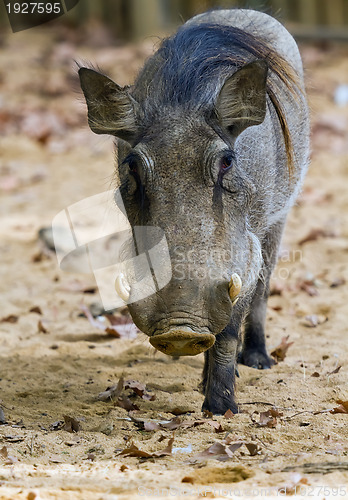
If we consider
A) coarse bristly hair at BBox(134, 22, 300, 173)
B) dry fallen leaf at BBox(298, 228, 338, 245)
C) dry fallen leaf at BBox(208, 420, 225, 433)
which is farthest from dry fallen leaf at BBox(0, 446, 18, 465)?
dry fallen leaf at BBox(298, 228, 338, 245)

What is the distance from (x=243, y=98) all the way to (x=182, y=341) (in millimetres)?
1229

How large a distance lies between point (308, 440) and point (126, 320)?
2309mm

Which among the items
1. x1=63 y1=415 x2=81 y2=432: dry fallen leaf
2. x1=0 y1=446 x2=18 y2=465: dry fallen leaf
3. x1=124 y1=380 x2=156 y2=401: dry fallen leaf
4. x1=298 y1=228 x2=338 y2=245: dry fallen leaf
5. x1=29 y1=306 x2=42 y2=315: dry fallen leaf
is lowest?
x1=298 y1=228 x2=338 y2=245: dry fallen leaf

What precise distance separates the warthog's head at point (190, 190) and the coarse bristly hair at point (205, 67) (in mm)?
18

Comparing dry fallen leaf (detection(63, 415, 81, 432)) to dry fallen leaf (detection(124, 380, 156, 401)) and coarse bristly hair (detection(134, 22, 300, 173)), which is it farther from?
coarse bristly hair (detection(134, 22, 300, 173))

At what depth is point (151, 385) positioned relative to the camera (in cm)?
416

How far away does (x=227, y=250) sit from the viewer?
3.33 m

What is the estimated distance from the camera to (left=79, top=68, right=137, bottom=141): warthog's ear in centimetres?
362

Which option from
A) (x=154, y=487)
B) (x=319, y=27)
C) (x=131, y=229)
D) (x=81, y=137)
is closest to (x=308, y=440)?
(x=154, y=487)

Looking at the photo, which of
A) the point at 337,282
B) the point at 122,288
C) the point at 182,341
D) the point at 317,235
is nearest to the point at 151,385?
the point at 122,288

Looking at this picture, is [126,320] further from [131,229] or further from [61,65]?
[61,65]

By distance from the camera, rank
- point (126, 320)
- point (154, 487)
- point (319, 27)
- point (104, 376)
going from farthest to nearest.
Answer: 1. point (319, 27)
2. point (126, 320)
3. point (104, 376)
4. point (154, 487)

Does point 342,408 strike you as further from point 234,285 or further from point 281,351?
point 281,351

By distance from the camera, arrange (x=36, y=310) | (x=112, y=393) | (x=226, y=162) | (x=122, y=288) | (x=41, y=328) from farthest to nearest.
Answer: (x=36, y=310)
(x=41, y=328)
(x=112, y=393)
(x=226, y=162)
(x=122, y=288)
